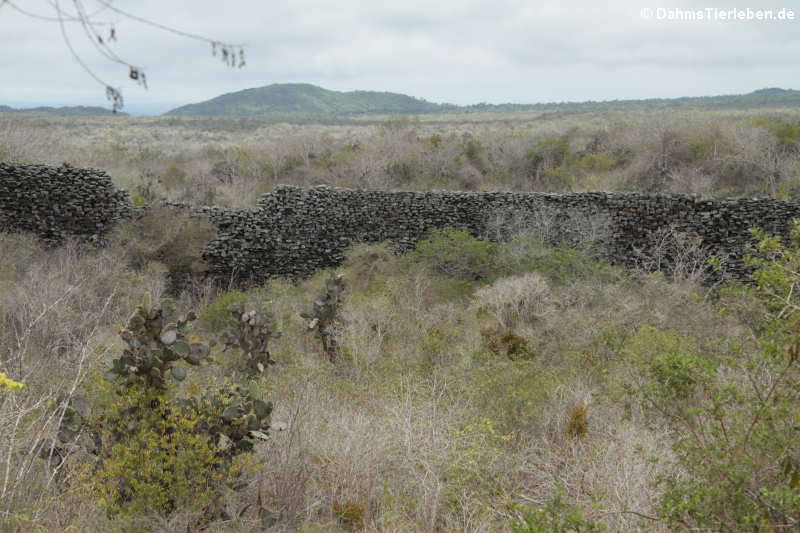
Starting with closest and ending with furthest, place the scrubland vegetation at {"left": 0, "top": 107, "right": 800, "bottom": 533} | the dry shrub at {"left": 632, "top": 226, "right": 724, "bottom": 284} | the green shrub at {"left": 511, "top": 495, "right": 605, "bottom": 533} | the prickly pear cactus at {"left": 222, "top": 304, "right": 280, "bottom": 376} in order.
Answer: the green shrub at {"left": 511, "top": 495, "right": 605, "bottom": 533}
the scrubland vegetation at {"left": 0, "top": 107, "right": 800, "bottom": 533}
the prickly pear cactus at {"left": 222, "top": 304, "right": 280, "bottom": 376}
the dry shrub at {"left": 632, "top": 226, "right": 724, "bottom": 284}

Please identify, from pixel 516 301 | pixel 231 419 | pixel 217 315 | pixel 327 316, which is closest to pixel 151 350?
pixel 231 419

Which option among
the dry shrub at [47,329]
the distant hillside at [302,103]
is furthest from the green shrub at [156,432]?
the distant hillside at [302,103]

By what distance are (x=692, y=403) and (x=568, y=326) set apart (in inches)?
184

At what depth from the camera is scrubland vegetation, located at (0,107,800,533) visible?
2.89 meters

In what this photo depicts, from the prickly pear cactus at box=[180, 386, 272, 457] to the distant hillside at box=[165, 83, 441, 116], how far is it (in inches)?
2695

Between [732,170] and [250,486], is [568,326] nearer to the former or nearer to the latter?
[250,486]

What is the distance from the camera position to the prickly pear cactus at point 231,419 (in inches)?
148

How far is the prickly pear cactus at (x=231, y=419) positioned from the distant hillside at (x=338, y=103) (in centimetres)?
6852

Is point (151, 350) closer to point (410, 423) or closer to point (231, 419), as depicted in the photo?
point (231, 419)

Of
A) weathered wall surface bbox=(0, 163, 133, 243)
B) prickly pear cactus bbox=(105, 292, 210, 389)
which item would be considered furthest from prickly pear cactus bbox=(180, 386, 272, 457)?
weathered wall surface bbox=(0, 163, 133, 243)

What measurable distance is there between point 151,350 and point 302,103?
8062cm

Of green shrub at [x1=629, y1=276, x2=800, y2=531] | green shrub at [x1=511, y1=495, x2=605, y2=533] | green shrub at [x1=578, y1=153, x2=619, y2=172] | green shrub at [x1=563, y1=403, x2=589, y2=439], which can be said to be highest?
green shrub at [x1=578, y1=153, x2=619, y2=172]

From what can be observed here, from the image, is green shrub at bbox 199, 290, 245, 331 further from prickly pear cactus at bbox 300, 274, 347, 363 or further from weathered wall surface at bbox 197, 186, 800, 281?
weathered wall surface at bbox 197, 186, 800, 281

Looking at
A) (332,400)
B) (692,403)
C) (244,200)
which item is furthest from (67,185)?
(692,403)
